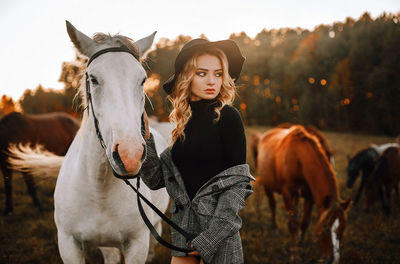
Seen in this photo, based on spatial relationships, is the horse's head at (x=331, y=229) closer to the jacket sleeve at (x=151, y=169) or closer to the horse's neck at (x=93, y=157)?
the jacket sleeve at (x=151, y=169)

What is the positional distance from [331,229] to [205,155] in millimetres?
2605

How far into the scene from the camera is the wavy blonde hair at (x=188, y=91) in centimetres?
155

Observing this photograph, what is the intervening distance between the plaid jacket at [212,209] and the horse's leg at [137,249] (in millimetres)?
557

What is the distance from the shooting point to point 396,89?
729 inches

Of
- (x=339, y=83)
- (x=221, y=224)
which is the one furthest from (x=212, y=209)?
(x=339, y=83)

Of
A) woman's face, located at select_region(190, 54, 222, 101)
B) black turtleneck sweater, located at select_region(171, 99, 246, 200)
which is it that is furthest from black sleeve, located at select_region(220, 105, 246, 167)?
woman's face, located at select_region(190, 54, 222, 101)

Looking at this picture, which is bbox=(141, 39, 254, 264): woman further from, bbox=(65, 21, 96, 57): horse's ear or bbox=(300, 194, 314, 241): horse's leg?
bbox=(300, 194, 314, 241): horse's leg

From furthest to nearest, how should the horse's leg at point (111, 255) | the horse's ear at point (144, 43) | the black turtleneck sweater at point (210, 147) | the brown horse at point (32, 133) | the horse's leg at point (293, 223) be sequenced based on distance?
1. the brown horse at point (32, 133)
2. the horse's leg at point (293, 223)
3. the horse's leg at point (111, 255)
4. the horse's ear at point (144, 43)
5. the black turtleneck sweater at point (210, 147)

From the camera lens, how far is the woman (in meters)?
1.36

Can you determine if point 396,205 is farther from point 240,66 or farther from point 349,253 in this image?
point 240,66

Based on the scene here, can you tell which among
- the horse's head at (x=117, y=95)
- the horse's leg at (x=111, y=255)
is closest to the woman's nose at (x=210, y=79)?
the horse's head at (x=117, y=95)

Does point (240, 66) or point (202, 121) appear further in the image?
point (240, 66)

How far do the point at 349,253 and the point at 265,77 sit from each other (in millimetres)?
35720

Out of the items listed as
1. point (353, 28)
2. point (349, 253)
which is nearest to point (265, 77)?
point (353, 28)
